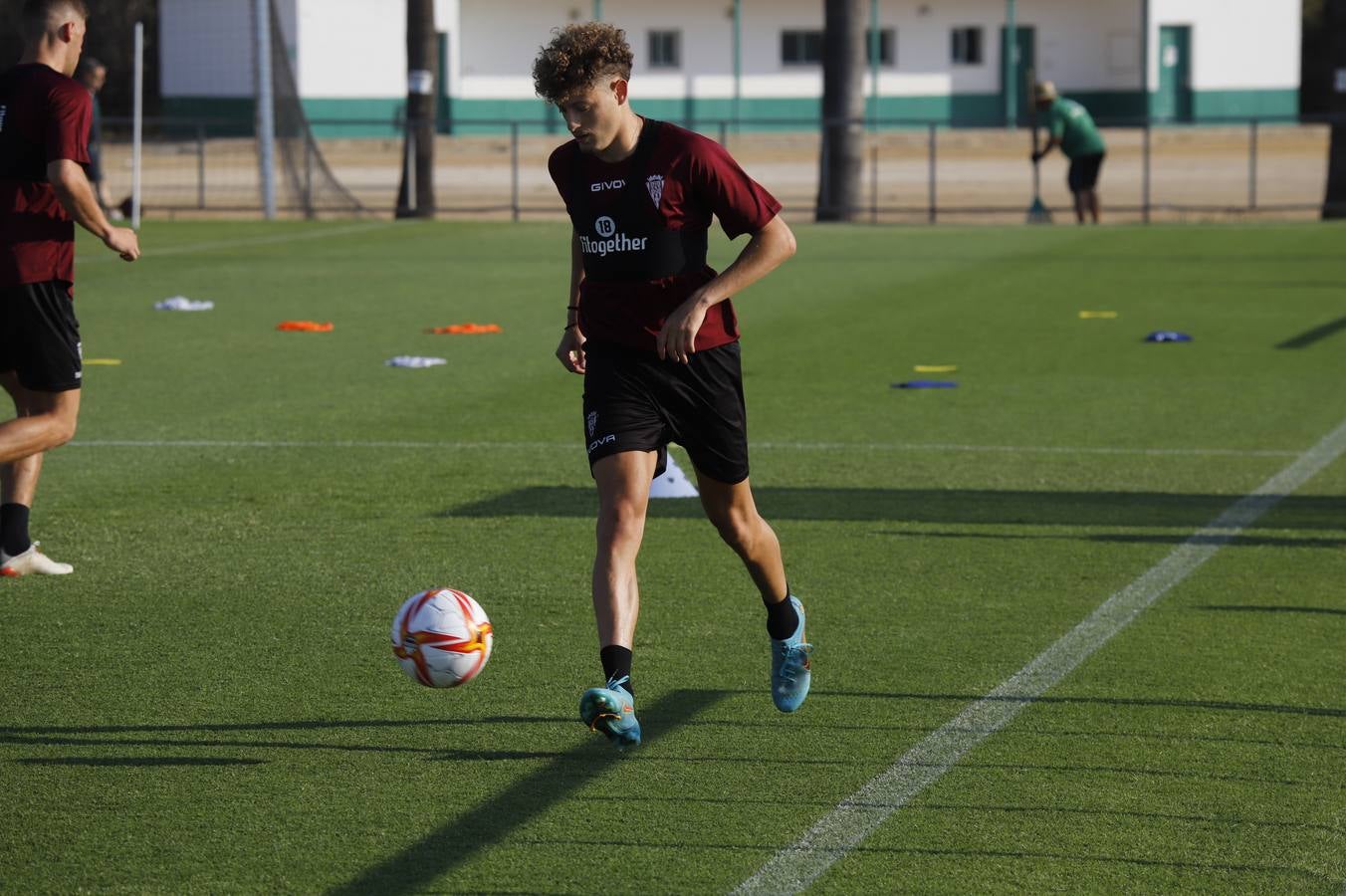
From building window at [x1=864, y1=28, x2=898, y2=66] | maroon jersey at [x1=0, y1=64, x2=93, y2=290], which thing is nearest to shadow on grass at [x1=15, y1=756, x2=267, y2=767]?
maroon jersey at [x1=0, y1=64, x2=93, y2=290]

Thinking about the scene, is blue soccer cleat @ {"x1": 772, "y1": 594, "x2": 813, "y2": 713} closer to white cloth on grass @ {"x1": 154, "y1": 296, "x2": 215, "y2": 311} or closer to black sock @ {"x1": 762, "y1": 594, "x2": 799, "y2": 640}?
black sock @ {"x1": 762, "y1": 594, "x2": 799, "y2": 640}

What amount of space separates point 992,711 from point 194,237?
78.9 feet

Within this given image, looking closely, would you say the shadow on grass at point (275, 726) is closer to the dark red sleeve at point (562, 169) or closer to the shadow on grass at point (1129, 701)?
the shadow on grass at point (1129, 701)

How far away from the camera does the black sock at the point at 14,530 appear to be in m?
7.97

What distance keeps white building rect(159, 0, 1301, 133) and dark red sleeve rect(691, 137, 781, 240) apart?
6074 cm

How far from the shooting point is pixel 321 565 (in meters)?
8.18

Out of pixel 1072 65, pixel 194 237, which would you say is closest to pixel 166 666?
pixel 194 237

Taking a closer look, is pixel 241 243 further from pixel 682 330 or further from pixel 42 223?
pixel 682 330

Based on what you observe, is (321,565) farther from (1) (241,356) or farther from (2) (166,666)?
(1) (241,356)

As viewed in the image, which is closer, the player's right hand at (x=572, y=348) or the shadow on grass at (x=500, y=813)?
the shadow on grass at (x=500, y=813)

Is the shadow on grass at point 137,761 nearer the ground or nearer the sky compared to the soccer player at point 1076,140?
nearer the ground

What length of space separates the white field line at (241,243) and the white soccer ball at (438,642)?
60.7 feet

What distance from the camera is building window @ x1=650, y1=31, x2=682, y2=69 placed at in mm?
68938

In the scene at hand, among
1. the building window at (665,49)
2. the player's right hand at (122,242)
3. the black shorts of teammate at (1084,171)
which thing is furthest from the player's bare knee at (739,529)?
the building window at (665,49)
